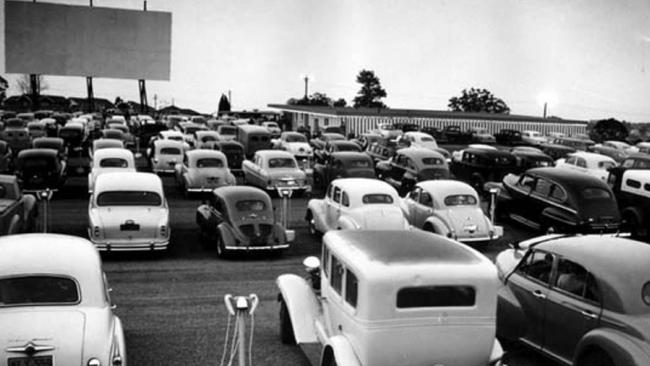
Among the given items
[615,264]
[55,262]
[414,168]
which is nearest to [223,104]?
[414,168]

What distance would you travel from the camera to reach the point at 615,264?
858 centimetres

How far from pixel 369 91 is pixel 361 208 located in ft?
224

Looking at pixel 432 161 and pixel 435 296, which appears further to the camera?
pixel 432 161

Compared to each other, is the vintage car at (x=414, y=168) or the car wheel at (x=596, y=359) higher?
the vintage car at (x=414, y=168)

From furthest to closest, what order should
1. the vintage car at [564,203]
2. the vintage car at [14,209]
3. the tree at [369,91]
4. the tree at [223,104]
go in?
the tree at [369,91] < the tree at [223,104] < the vintage car at [564,203] < the vintage car at [14,209]

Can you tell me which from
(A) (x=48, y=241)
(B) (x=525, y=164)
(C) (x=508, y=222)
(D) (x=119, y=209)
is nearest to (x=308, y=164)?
(B) (x=525, y=164)

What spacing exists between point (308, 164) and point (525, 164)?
28.1 ft

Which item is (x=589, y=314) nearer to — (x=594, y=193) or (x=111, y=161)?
(x=594, y=193)

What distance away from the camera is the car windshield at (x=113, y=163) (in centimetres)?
2212

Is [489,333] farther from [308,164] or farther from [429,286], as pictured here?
[308,164]

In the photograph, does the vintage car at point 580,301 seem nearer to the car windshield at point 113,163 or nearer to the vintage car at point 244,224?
the vintage car at point 244,224

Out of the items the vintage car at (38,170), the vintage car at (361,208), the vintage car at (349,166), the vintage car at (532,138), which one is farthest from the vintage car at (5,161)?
the vintage car at (532,138)

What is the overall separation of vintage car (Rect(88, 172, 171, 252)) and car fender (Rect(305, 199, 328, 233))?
3861 mm

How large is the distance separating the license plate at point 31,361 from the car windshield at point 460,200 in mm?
11394
